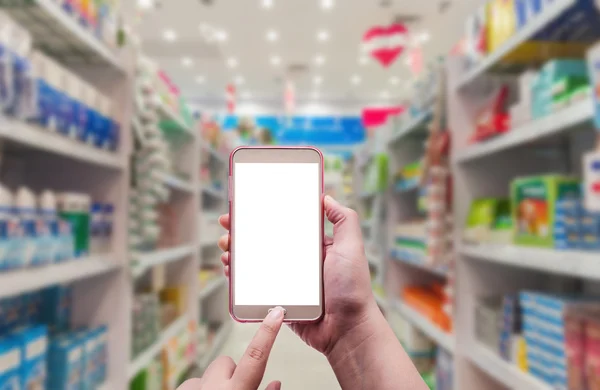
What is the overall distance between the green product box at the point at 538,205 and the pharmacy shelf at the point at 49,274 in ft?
4.38

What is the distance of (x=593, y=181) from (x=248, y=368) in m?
0.93

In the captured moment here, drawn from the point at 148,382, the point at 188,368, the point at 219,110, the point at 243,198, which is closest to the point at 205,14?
the point at 219,110

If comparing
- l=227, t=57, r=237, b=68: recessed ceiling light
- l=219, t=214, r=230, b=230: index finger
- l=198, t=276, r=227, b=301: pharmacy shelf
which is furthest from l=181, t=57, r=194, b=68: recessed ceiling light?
l=219, t=214, r=230, b=230: index finger

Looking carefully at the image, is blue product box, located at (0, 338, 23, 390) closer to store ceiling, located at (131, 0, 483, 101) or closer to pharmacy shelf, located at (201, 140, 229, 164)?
pharmacy shelf, located at (201, 140, 229, 164)

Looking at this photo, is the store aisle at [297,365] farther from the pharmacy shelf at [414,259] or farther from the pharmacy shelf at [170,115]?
the pharmacy shelf at [170,115]

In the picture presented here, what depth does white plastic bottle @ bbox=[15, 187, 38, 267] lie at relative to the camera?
3.72ft

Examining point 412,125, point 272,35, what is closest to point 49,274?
point 412,125

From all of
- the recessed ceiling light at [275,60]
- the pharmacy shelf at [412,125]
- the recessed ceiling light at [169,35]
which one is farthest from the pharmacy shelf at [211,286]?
the recessed ceiling light at [275,60]

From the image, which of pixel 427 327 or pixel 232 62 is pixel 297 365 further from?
pixel 232 62

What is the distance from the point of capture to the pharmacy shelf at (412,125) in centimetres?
245

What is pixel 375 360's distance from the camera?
0.54m

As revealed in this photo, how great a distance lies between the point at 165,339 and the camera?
2363mm

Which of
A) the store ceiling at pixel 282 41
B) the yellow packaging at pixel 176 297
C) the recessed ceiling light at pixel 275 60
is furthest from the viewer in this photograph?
the recessed ceiling light at pixel 275 60

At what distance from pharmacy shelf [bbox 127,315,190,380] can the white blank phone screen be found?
1434mm
